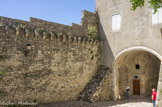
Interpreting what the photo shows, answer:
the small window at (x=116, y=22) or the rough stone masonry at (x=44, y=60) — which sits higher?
the small window at (x=116, y=22)

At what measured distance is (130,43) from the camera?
11.7m

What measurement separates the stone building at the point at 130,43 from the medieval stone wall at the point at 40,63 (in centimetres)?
218

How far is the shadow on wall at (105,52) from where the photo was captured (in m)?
12.8

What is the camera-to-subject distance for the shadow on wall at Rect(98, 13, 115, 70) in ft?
42.0

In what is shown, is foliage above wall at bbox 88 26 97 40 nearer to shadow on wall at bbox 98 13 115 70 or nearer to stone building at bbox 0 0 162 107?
stone building at bbox 0 0 162 107

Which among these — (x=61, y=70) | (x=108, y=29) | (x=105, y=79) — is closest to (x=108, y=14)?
(x=108, y=29)

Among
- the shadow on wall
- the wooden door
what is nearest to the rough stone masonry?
the shadow on wall

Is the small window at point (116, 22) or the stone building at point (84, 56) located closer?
the stone building at point (84, 56)

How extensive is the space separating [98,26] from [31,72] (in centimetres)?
759

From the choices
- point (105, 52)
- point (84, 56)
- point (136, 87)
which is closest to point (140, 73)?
point (136, 87)

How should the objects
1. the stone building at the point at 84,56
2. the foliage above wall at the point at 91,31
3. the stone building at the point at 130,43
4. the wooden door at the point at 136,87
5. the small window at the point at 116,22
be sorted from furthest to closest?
the wooden door at the point at 136,87, the foliage above wall at the point at 91,31, the small window at the point at 116,22, the stone building at the point at 130,43, the stone building at the point at 84,56

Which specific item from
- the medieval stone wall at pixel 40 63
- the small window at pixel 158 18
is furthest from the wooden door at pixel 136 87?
the small window at pixel 158 18

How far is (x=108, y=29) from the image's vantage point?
42.7 feet

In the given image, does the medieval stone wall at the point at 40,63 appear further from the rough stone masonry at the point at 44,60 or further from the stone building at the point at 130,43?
the stone building at the point at 130,43
